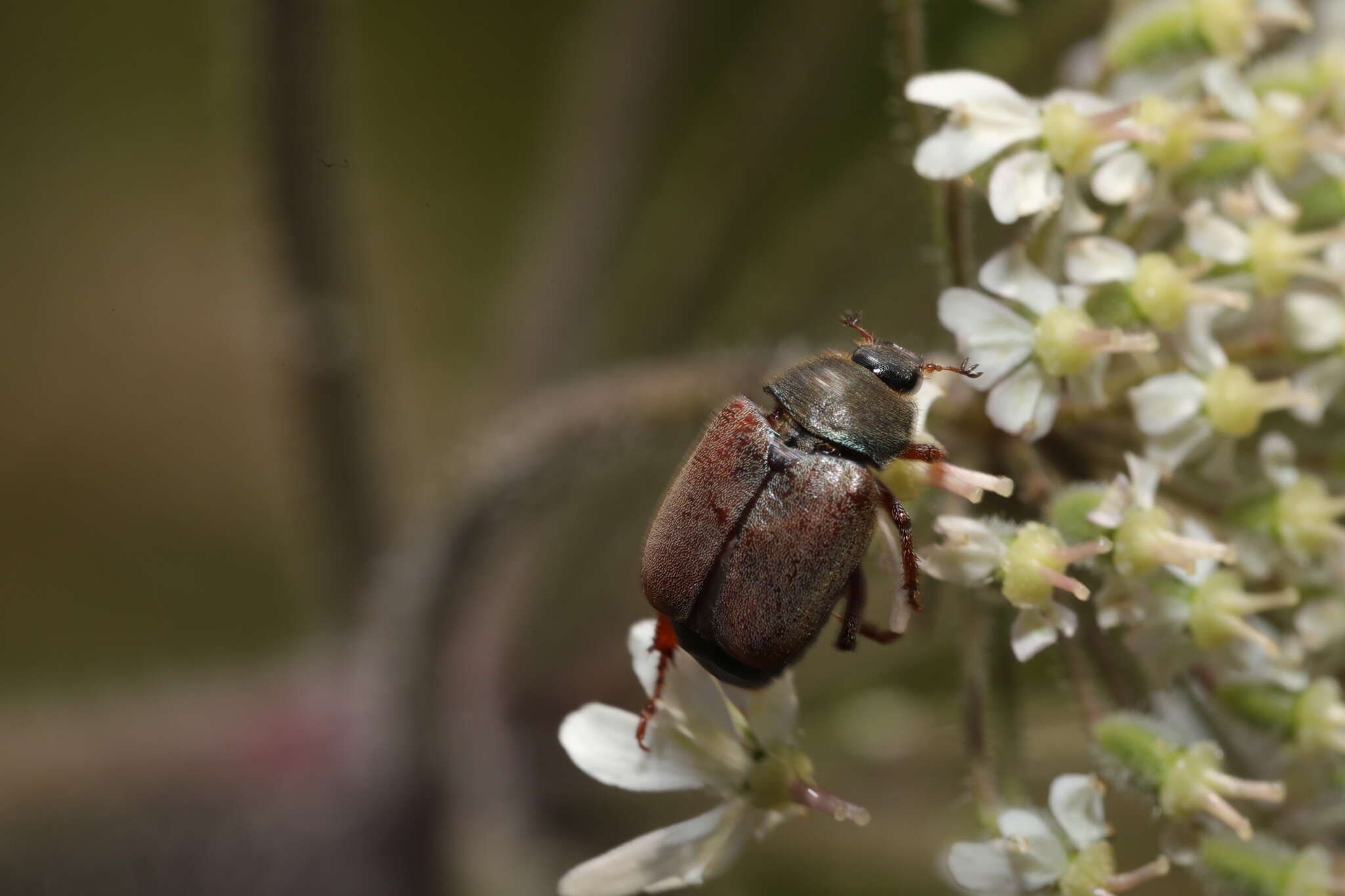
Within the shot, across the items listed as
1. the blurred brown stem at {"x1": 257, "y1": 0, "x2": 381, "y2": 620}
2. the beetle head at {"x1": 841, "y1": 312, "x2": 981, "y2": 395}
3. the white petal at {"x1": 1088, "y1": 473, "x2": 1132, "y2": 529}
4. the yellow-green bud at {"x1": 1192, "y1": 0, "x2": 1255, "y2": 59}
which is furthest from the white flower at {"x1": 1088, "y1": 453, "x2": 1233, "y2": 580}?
the blurred brown stem at {"x1": 257, "y1": 0, "x2": 381, "y2": 620}

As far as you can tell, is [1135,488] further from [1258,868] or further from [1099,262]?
[1258,868]

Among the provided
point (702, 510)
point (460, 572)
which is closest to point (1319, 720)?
point (702, 510)

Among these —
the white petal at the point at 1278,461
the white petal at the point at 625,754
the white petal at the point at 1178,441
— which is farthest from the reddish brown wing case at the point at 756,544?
the white petal at the point at 1278,461

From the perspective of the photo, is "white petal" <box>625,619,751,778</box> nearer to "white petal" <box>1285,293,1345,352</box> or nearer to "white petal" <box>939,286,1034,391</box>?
"white petal" <box>939,286,1034,391</box>

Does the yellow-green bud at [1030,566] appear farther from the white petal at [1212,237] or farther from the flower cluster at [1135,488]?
the white petal at [1212,237]

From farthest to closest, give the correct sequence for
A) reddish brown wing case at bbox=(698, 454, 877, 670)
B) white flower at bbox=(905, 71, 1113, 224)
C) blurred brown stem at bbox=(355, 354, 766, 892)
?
1. blurred brown stem at bbox=(355, 354, 766, 892)
2. white flower at bbox=(905, 71, 1113, 224)
3. reddish brown wing case at bbox=(698, 454, 877, 670)

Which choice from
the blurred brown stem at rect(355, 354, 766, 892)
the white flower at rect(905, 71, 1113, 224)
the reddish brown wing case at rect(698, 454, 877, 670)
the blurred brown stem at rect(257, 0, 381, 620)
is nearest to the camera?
the reddish brown wing case at rect(698, 454, 877, 670)
